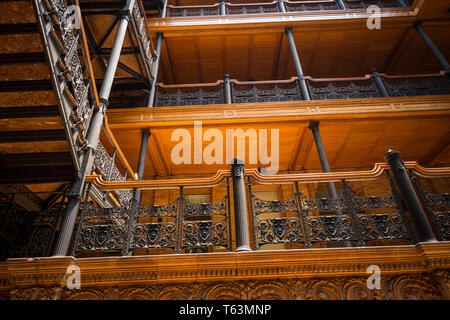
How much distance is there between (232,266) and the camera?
3.17 metres

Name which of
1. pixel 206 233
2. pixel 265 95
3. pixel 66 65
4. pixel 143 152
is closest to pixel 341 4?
pixel 265 95

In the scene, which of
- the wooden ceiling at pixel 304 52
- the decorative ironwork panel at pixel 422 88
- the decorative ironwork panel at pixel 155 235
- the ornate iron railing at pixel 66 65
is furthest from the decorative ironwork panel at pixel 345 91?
the ornate iron railing at pixel 66 65

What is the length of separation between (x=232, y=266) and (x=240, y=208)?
2.44 ft

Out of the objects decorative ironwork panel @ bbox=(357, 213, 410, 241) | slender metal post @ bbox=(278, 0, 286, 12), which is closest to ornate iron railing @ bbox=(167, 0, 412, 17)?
slender metal post @ bbox=(278, 0, 286, 12)

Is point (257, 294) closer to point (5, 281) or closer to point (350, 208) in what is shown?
point (350, 208)

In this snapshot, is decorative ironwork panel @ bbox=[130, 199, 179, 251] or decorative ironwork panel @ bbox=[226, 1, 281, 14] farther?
decorative ironwork panel @ bbox=[226, 1, 281, 14]

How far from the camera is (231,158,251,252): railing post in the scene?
3354mm

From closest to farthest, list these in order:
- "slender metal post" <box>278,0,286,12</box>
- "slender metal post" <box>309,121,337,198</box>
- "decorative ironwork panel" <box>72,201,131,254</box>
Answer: "decorative ironwork panel" <box>72,201,131,254</box>, "slender metal post" <box>309,121,337,198</box>, "slender metal post" <box>278,0,286,12</box>

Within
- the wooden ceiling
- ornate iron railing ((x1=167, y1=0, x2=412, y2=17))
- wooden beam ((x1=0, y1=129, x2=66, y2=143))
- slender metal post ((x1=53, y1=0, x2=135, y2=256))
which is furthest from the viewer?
ornate iron railing ((x1=167, y1=0, x2=412, y2=17))

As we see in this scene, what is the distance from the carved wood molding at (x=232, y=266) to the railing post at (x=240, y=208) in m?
0.20

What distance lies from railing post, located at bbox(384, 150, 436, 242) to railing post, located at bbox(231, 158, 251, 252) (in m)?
2.14

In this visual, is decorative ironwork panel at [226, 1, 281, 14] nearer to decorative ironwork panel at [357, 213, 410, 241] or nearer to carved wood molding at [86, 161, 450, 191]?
carved wood molding at [86, 161, 450, 191]

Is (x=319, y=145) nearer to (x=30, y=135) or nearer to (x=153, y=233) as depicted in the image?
(x=153, y=233)
